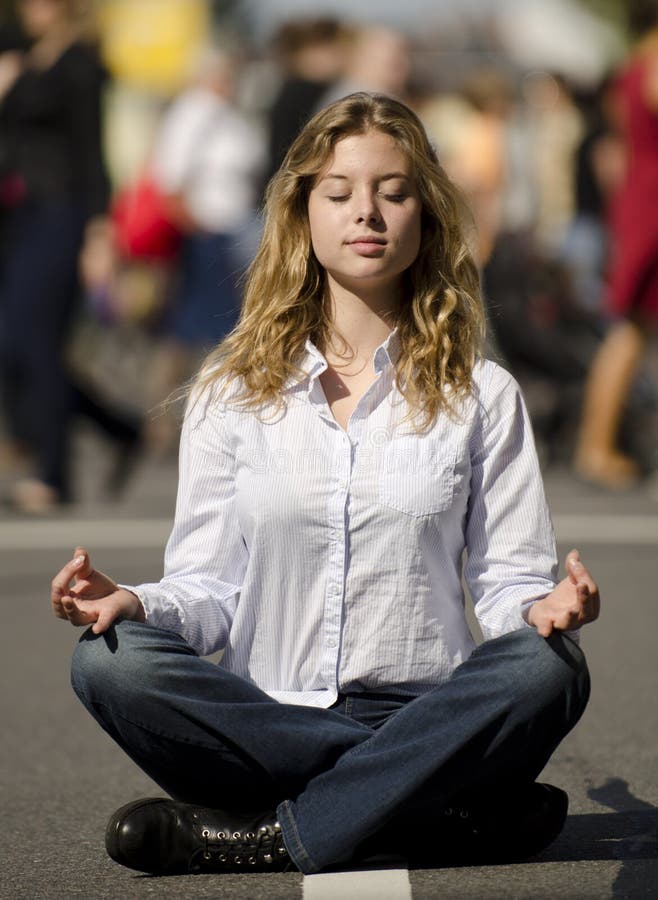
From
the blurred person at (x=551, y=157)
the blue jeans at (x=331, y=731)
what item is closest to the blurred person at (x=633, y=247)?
the blurred person at (x=551, y=157)

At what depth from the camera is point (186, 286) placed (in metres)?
12.4

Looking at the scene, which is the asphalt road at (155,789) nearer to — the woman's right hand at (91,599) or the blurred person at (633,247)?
the woman's right hand at (91,599)

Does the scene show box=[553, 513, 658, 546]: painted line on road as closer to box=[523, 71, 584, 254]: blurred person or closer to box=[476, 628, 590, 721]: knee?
box=[476, 628, 590, 721]: knee

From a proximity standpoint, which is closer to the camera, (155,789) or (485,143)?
(155,789)

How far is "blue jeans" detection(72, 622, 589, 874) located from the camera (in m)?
3.64

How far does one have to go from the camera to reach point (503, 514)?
3.93 metres

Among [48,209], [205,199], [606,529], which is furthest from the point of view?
[205,199]

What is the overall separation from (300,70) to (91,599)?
7555 mm

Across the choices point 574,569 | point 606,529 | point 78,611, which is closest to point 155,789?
point 78,611

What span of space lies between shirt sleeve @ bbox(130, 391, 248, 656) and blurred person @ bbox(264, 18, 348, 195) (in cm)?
642

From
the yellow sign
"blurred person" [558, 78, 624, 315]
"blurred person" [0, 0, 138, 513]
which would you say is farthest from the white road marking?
the yellow sign

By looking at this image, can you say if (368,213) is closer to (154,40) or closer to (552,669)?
(552,669)

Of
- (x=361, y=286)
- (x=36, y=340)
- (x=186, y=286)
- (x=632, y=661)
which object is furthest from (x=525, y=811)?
(x=186, y=286)

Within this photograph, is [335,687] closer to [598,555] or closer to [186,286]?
[598,555]
